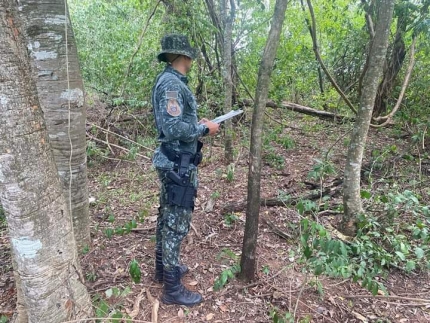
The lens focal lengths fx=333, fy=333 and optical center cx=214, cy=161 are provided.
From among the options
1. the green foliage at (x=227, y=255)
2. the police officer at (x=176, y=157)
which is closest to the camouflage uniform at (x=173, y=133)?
the police officer at (x=176, y=157)

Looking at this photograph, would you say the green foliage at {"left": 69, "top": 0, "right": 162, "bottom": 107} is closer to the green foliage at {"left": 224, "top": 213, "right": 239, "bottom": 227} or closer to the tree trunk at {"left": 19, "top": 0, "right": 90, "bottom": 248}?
the tree trunk at {"left": 19, "top": 0, "right": 90, "bottom": 248}

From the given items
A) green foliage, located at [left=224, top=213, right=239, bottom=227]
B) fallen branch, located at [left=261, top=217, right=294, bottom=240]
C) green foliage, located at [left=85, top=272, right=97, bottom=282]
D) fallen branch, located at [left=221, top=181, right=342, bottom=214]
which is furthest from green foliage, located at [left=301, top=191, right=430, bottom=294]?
green foliage, located at [left=85, top=272, right=97, bottom=282]

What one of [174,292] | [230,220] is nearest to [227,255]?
[230,220]

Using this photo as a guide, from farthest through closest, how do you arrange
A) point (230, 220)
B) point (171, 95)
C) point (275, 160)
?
1. point (275, 160)
2. point (230, 220)
3. point (171, 95)

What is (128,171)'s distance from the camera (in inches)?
204

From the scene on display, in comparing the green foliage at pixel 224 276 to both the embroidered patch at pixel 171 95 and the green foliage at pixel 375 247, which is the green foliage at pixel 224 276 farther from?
the embroidered patch at pixel 171 95

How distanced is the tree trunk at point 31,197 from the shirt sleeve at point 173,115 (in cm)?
77

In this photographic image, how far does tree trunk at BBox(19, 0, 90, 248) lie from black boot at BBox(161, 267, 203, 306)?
0.88m

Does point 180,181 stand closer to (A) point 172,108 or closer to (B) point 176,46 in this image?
(A) point 172,108

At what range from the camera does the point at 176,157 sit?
7.85 ft

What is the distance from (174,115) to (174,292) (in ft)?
4.24

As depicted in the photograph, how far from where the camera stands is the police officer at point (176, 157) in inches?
91.0

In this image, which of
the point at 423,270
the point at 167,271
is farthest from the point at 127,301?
the point at 423,270

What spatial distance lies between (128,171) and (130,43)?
2.54m
